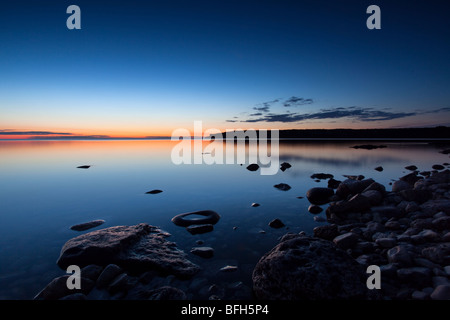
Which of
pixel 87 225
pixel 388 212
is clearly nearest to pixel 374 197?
pixel 388 212

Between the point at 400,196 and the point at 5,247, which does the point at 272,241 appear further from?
the point at 5,247

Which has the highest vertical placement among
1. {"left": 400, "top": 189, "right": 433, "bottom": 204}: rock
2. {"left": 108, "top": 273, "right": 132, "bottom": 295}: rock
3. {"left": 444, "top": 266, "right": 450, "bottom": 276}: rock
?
{"left": 400, "top": 189, "right": 433, "bottom": 204}: rock

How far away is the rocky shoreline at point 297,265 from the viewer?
4062 mm

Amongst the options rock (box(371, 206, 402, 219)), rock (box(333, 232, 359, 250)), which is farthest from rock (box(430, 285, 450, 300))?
rock (box(371, 206, 402, 219))

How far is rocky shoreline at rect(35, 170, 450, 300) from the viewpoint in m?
4.06

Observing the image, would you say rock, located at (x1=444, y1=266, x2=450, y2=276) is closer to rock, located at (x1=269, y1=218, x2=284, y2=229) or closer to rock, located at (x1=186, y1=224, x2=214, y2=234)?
rock, located at (x1=269, y1=218, x2=284, y2=229)

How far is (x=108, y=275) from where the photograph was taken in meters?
5.05

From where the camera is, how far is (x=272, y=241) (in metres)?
7.14

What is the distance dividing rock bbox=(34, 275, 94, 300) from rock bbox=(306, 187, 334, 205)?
10498 millimetres

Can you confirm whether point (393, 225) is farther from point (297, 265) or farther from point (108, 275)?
point (108, 275)

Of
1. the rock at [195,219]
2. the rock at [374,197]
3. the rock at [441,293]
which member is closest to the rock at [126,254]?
the rock at [195,219]
